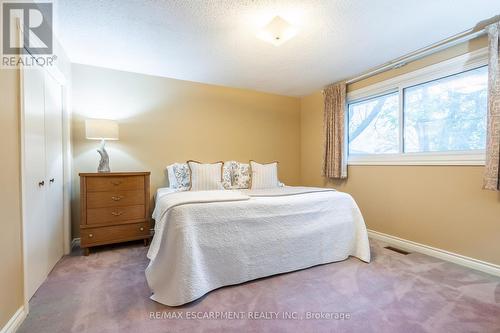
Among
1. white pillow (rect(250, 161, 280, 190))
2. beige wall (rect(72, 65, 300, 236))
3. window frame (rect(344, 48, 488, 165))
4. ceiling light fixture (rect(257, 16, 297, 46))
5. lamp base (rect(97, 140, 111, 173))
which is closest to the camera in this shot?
ceiling light fixture (rect(257, 16, 297, 46))

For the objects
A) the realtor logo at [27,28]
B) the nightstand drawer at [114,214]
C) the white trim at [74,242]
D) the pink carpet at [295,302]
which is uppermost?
the realtor logo at [27,28]

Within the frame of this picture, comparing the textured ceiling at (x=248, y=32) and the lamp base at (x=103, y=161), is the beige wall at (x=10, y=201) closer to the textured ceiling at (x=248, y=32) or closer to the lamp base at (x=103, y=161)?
the textured ceiling at (x=248, y=32)

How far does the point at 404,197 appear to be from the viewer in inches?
109

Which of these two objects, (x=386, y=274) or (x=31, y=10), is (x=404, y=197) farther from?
(x=31, y=10)

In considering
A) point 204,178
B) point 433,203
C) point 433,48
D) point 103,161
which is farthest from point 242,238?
point 433,48

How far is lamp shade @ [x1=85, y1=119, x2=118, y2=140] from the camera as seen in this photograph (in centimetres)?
259

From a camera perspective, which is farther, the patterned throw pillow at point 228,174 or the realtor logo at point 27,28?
the patterned throw pillow at point 228,174

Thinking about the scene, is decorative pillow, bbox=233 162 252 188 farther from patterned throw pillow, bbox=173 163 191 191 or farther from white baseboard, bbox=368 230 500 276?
white baseboard, bbox=368 230 500 276

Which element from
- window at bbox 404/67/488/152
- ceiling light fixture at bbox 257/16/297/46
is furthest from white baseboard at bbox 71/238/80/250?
window at bbox 404/67/488/152

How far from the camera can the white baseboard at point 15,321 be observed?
127 cm

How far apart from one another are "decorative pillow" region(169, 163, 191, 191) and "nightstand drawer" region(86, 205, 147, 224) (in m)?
0.51

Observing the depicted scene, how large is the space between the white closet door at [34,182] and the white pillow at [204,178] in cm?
140

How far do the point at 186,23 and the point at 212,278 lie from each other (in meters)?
2.11

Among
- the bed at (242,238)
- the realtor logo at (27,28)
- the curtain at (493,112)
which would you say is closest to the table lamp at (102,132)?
the realtor logo at (27,28)
